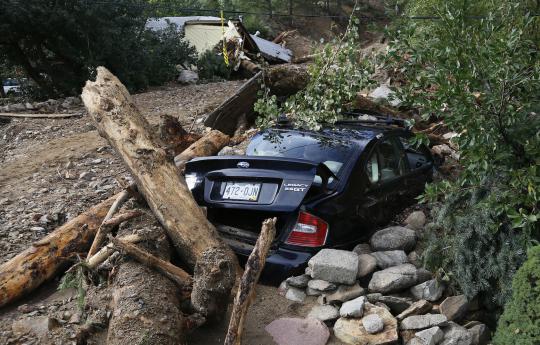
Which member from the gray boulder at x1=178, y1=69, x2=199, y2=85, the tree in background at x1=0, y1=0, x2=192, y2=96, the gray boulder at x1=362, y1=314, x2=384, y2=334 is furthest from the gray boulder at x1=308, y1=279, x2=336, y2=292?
the gray boulder at x1=178, y1=69, x2=199, y2=85

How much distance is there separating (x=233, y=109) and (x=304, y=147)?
4.16 meters

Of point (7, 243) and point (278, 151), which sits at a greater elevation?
point (278, 151)

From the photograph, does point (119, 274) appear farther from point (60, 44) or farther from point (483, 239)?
point (60, 44)

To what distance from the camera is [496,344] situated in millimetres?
3430

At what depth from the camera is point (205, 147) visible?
735cm

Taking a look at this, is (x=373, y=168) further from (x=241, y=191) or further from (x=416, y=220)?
(x=241, y=191)

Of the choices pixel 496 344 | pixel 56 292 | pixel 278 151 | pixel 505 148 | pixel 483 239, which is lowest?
pixel 56 292

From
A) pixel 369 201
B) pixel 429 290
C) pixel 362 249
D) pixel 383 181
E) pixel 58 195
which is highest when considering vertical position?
pixel 383 181

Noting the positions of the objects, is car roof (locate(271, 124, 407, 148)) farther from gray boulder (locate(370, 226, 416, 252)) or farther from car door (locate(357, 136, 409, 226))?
gray boulder (locate(370, 226, 416, 252))

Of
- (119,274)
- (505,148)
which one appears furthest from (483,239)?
(119,274)

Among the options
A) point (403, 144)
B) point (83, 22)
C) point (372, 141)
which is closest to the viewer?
point (372, 141)

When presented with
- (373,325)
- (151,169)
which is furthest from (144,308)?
(151,169)

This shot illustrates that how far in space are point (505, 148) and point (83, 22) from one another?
14.2 metres

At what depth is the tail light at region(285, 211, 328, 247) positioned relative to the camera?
14.4 ft
